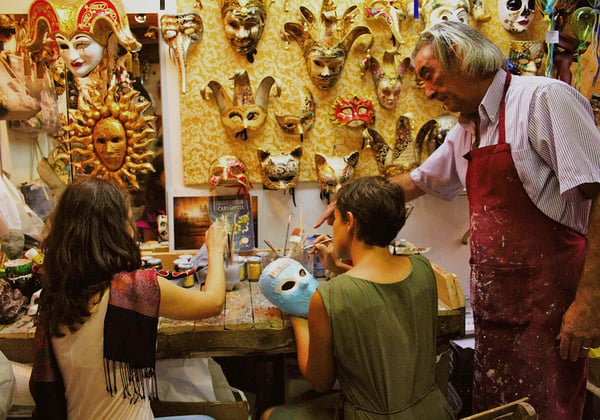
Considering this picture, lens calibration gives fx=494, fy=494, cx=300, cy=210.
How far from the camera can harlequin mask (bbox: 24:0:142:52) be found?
2.00m

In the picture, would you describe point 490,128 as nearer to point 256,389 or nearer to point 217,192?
point 217,192

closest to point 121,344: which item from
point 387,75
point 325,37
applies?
point 325,37

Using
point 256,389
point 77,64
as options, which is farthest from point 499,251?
point 77,64

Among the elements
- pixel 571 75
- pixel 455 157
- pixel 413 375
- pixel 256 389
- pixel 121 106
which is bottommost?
pixel 256 389

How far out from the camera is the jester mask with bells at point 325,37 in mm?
2160

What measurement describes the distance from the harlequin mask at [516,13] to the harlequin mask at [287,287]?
1.62 m

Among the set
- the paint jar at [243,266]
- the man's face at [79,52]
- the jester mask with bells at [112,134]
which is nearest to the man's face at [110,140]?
the jester mask with bells at [112,134]

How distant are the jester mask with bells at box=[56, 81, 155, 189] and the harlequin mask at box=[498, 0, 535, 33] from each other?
5.56 feet

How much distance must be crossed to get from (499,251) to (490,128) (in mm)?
379

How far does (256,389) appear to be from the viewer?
2217 millimetres

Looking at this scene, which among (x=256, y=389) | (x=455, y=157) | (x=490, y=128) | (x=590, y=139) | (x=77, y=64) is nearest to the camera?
(x=590, y=139)

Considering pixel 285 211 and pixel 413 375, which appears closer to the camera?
pixel 413 375

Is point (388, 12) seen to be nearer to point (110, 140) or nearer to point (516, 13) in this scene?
point (516, 13)

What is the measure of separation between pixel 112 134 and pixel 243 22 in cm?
75
